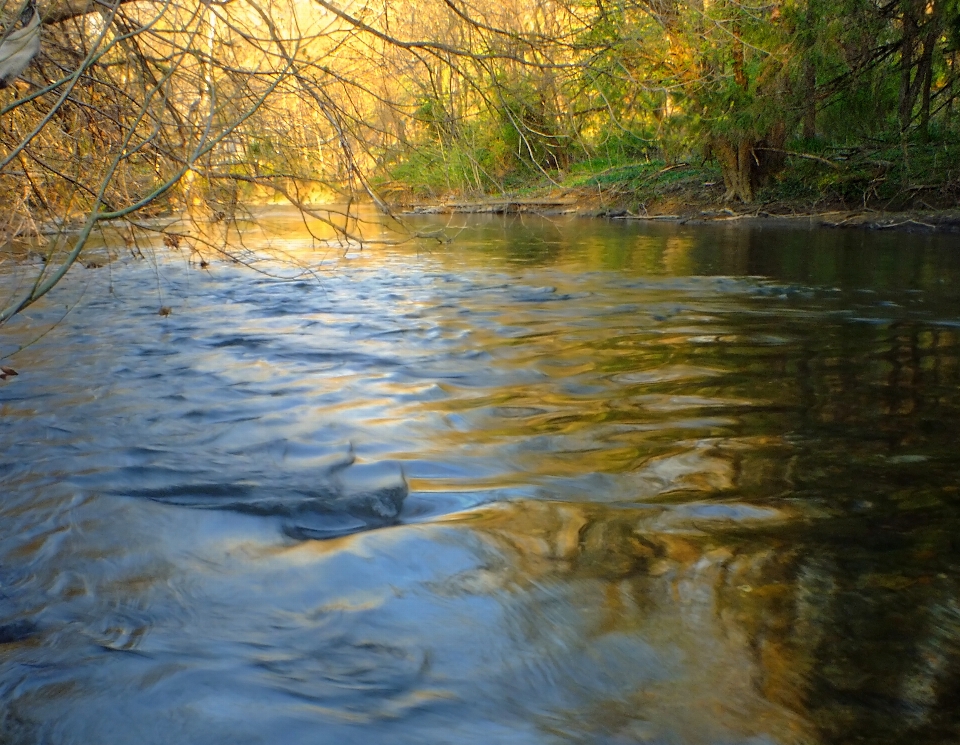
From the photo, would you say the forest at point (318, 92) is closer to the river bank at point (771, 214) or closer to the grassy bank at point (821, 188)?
the river bank at point (771, 214)

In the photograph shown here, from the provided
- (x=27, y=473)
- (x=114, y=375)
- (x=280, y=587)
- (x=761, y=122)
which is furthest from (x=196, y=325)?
(x=761, y=122)

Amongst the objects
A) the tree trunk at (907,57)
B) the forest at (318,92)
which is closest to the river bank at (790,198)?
the tree trunk at (907,57)

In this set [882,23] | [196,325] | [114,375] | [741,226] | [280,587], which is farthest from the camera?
[741,226]

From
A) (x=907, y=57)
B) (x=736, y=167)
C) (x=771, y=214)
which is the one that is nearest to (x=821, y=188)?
(x=771, y=214)

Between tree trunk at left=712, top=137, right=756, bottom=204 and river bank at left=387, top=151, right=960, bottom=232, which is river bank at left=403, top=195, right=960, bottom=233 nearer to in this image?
river bank at left=387, top=151, right=960, bottom=232

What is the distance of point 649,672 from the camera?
240cm

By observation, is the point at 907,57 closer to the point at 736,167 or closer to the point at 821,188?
the point at 821,188

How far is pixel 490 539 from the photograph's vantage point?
3217 mm

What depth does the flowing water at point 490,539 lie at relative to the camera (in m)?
2.30

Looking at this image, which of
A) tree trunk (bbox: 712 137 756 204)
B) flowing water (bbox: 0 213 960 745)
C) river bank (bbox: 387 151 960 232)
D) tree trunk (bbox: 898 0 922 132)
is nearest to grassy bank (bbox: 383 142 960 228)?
river bank (bbox: 387 151 960 232)

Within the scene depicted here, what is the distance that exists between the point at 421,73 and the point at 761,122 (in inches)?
428

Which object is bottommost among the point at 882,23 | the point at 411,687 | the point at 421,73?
the point at 411,687

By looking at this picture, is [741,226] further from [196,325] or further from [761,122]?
[196,325]

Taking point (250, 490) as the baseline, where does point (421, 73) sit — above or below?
above
